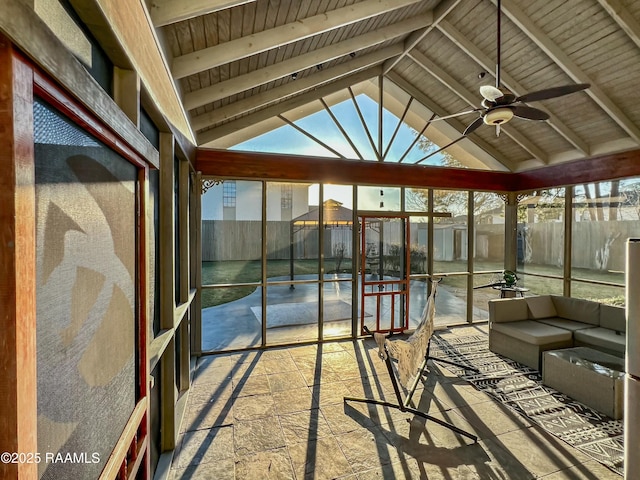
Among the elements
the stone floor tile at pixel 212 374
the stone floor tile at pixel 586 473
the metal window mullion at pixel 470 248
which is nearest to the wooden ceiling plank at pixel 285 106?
the metal window mullion at pixel 470 248

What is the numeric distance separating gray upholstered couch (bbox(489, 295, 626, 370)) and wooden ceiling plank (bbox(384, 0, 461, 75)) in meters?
4.03

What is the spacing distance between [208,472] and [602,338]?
15.7ft

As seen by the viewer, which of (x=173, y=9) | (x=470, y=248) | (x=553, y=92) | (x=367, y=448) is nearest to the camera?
(x=173, y=9)

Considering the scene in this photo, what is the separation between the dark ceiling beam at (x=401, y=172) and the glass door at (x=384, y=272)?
32.0 inches

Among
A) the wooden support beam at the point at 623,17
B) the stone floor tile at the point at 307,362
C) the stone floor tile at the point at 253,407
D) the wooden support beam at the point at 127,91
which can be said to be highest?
the wooden support beam at the point at 623,17

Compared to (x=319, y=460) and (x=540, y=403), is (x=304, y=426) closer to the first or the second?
(x=319, y=460)

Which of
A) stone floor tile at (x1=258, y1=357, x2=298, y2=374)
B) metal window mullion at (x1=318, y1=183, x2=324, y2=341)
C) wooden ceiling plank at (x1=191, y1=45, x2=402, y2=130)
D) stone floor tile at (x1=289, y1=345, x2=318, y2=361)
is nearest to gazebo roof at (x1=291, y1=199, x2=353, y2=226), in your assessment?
metal window mullion at (x1=318, y1=183, x2=324, y2=341)

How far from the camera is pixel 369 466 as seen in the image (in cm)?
244

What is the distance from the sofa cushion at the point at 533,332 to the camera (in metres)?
4.04

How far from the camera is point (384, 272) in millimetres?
5723

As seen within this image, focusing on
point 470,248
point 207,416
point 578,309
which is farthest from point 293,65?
point 578,309

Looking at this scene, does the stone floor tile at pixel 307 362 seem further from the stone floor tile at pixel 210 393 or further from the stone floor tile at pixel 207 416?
the stone floor tile at pixel 207 416

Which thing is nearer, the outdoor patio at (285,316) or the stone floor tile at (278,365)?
the stone floor tile at (278,365)

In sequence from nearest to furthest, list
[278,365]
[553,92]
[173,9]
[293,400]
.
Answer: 1. [173,9]
2. [553,92]
3. [293,400]
4. [278,365]
